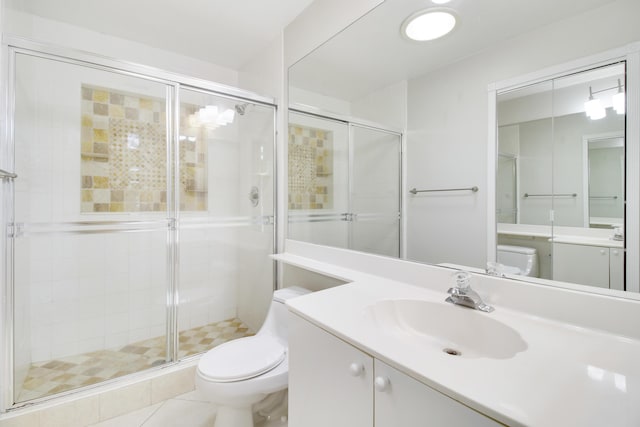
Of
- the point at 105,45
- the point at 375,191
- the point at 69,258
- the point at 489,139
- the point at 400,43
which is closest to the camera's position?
the point at 489,139

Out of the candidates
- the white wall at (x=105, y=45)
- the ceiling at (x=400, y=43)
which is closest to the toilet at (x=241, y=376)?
the ceiling at (x=400, y=43)

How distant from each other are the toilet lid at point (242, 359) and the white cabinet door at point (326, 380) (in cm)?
37

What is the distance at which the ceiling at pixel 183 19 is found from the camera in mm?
1837

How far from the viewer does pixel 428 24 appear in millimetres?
1237

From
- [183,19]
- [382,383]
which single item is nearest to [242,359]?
[382,383]

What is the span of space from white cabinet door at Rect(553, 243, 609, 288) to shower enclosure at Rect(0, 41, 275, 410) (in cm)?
176

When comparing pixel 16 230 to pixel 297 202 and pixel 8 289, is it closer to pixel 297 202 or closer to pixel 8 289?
pixel 8 289

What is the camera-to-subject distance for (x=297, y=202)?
2098 mm

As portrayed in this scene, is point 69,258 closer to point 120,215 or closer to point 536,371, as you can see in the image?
point 120,215

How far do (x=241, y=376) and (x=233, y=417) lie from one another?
10.3 inches

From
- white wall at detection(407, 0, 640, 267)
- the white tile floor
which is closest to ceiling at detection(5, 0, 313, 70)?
white wall at detection(407, 0, 640, 267)

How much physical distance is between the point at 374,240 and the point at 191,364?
147cm

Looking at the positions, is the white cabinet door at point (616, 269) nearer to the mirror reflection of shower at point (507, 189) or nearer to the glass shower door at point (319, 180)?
the mirror reflection of shower at point (507, 189)

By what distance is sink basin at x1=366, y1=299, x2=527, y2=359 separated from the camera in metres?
0.86
